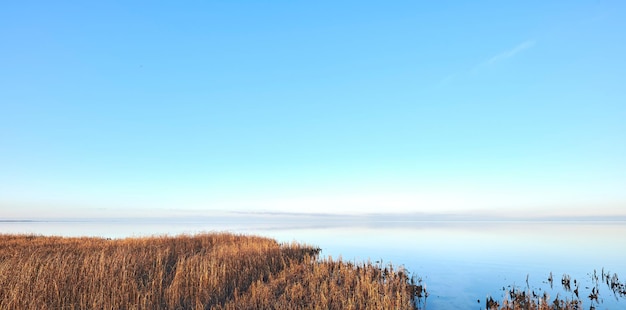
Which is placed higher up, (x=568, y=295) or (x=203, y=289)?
(x=203, y=289)

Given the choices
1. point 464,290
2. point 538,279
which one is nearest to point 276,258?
point 464,290

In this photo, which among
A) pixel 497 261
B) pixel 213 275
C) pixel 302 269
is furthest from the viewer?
pixel 497 261

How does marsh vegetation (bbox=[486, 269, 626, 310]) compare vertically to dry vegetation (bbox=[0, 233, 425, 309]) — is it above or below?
below

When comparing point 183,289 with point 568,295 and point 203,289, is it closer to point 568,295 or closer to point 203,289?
point 203,289

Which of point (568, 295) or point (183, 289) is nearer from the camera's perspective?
point (183, 289)

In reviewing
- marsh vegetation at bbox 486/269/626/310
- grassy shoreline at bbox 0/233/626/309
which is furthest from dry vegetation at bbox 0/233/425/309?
marsh vegetation at bbox 486/269/626/310

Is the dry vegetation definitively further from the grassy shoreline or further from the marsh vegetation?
the marsh vegetation

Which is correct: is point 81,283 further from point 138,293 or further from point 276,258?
point 276,258

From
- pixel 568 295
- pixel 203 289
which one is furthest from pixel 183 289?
pixel 568 295

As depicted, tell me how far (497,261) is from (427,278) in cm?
1068

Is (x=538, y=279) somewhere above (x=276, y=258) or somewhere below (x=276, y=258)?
below

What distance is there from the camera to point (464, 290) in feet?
54.9

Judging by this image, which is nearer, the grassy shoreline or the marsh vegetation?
the grassy shoreline

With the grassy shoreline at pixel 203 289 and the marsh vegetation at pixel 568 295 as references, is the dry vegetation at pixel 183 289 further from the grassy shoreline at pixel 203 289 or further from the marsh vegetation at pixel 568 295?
the marsh vegetation at pixel 568 295
